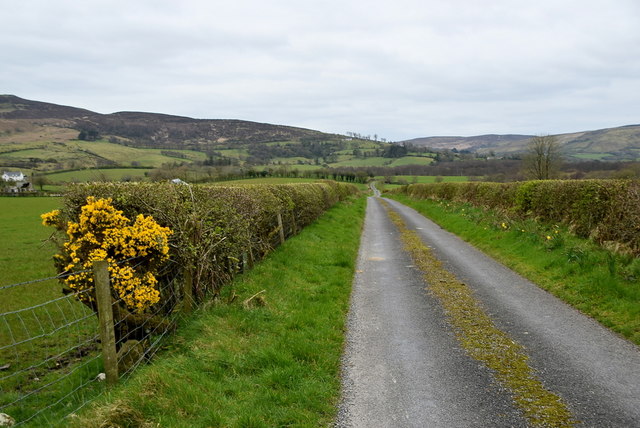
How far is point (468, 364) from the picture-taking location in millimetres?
5598

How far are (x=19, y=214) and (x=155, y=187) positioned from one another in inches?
1872

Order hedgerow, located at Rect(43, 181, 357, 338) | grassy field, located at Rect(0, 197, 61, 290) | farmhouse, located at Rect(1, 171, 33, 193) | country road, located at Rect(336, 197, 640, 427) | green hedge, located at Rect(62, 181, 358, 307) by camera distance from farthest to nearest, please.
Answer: farmhouse, located at Rect(1, 171, 33, 193) < grassy field, located at Rect(0, 197, 61, 290) < green hedge, located at Rect(62, 181, 358, 307) < hedgerow, located at Rect(43, 181, 357, 338) < country road, located at Rect(336, 197, 640, 427)

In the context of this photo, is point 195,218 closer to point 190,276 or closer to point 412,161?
point 190,276

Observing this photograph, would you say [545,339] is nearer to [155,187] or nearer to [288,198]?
[155,187]

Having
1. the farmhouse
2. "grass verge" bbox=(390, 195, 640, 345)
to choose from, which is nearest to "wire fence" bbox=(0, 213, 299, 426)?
"grass verge" bbox=(390, 195, 640, 345)

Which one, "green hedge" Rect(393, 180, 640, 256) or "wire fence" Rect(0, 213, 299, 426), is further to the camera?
"green hedge" Rect(393, 180, 640, 256)

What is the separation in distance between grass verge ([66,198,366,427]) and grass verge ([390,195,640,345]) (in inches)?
204

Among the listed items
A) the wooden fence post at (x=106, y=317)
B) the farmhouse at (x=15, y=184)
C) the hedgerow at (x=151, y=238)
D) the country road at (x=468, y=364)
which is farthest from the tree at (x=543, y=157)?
the farmhouse at (x=15, y=184)

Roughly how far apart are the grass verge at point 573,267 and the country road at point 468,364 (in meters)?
0.49

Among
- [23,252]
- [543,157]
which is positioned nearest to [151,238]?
[23,252]

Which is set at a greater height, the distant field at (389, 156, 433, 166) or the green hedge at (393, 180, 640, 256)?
the green hedge at (393, 180, 640, 256)

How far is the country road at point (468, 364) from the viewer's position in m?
4.40

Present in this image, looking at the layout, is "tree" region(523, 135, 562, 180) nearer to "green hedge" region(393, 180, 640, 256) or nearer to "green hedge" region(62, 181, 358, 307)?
"green hedge" region(393, 180, 640, 256)

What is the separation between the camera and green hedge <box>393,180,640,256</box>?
1019cm
